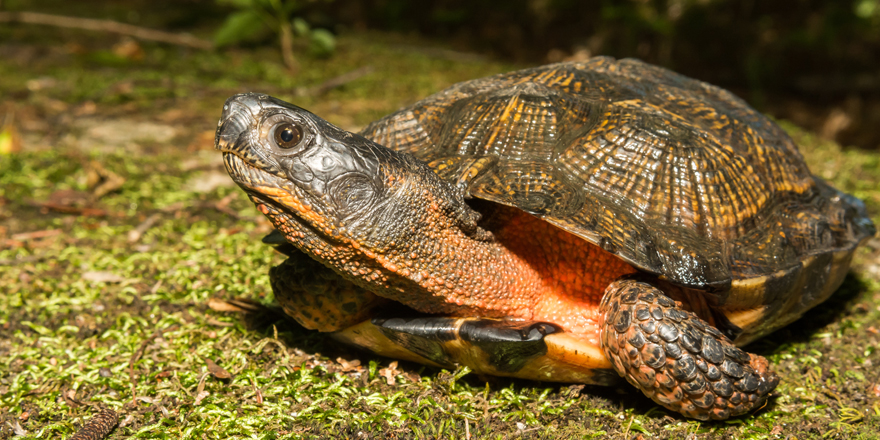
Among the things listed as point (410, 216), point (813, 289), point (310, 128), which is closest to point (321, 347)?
point (410, 216)

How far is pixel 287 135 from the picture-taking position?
2105 mm

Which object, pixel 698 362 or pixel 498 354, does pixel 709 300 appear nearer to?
pixel 698 362

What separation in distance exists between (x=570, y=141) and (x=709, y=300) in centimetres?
86

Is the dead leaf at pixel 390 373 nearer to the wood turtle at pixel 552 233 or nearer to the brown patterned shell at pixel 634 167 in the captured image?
the wood turtle at pixel 552 233

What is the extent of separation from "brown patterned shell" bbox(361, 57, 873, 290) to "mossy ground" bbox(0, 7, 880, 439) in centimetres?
55

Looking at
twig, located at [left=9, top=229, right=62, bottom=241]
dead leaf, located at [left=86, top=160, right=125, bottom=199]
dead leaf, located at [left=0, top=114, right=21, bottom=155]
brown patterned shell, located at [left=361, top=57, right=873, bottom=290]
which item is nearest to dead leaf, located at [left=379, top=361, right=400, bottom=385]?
brown patterned shell, located at [left=361, top=57, right=873, bottom=290]

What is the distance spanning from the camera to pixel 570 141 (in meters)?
2.51

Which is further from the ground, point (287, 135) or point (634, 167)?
point (287, 135)

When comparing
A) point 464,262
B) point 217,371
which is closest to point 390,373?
point 464,262

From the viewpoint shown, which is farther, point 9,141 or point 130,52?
point 130,52

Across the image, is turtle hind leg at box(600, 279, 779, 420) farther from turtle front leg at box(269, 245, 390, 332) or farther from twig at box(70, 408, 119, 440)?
twig at box(70, 408, 119, 440)

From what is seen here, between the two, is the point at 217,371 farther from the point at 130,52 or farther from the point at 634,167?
the point at 130,52

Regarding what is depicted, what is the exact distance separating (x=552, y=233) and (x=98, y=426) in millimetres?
1839

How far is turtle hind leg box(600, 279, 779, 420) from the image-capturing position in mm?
2123
